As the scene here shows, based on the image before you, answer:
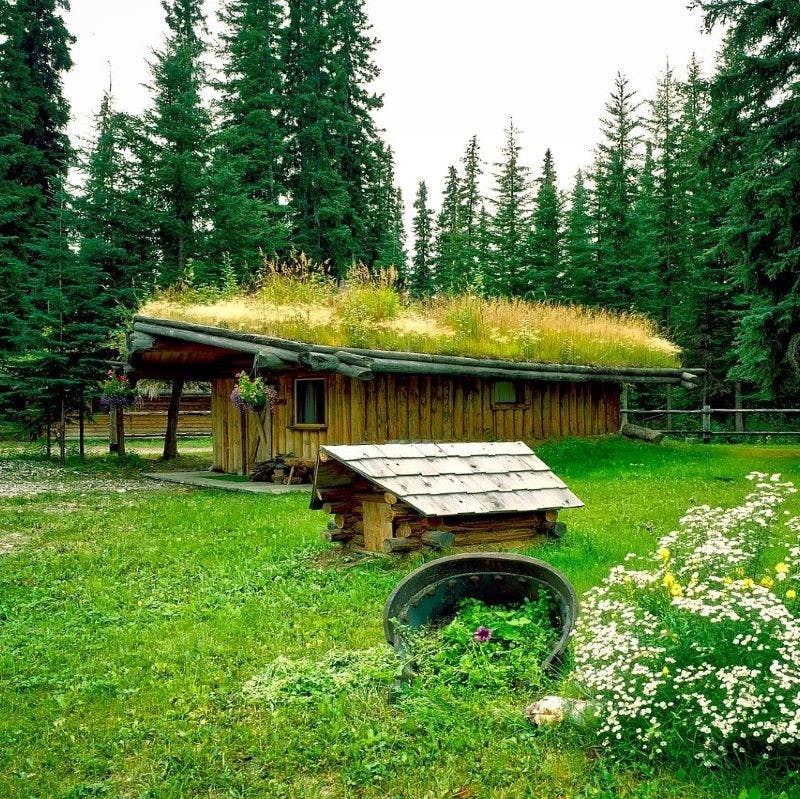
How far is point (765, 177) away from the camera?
1516 centimetres

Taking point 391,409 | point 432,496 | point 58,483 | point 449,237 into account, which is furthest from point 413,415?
point 449,237

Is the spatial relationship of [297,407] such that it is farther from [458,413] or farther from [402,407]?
[458,413]

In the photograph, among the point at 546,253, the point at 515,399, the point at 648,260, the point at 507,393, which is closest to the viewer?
the point at 507,393

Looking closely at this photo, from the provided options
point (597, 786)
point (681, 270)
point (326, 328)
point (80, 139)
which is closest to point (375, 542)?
point (597, 786)

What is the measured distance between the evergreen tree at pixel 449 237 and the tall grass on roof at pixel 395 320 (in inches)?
888

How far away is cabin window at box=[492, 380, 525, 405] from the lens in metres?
16.8

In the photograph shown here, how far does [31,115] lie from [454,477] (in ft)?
101

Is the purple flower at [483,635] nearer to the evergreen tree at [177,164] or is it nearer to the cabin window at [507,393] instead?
the cabin window at [507,393]

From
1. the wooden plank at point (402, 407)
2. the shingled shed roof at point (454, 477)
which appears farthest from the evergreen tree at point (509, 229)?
the shingled shed roof at point (454, 477)

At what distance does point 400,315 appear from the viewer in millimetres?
15398

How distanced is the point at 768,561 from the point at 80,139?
30587 mm

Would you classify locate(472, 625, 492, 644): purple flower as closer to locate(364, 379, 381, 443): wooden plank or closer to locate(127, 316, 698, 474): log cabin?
locate(127, 316, 698, 474): log cabin

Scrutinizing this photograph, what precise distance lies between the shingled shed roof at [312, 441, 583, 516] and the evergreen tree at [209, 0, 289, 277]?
Answer: 20285 mm

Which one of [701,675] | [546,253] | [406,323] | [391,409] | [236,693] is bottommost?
[236,693]
